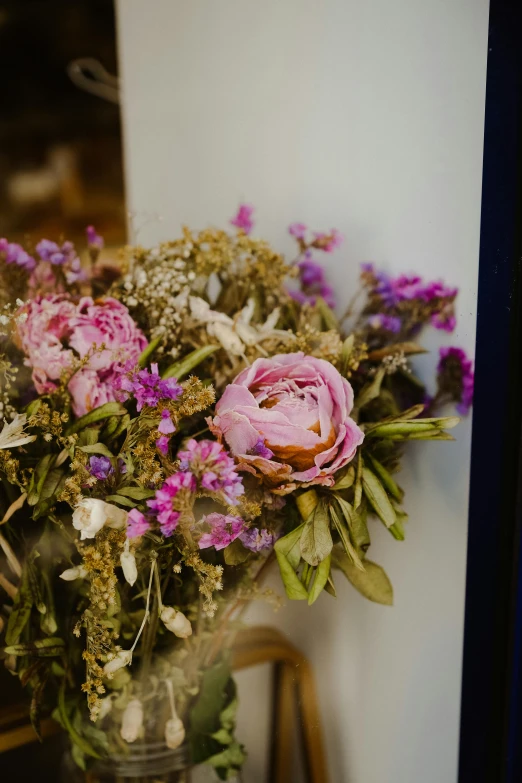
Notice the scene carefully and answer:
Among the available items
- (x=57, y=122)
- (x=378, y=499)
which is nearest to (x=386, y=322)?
(x=378, y=499)

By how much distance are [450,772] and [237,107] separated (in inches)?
34.7

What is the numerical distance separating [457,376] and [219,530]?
0.33 m

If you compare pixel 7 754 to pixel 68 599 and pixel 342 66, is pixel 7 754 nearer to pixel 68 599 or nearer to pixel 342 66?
pixel 68 599

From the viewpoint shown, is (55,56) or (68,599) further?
(55,56)

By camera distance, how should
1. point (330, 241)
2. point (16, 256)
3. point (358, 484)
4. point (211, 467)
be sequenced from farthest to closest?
point (330, 241)
point (16, 256)
point (358, 484)
point (211, 467)

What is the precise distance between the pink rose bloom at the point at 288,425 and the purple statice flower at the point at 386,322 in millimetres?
213

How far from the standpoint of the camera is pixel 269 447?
0.53 m

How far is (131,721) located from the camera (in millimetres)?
600

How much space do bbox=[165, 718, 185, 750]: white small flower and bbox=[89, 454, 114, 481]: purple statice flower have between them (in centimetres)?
29

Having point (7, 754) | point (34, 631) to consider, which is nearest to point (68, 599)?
point (34, 631)

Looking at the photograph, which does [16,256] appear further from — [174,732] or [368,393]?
[174,732]

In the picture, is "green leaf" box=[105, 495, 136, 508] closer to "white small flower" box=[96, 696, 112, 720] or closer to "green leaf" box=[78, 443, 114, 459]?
"green leaf" box=[78, 443, 114, 459]

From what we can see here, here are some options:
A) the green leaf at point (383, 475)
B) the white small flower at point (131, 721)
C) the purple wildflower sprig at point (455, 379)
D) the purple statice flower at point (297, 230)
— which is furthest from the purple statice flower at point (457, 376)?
the white small flower at point (131, 721)

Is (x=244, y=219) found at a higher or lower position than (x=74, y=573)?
higher
